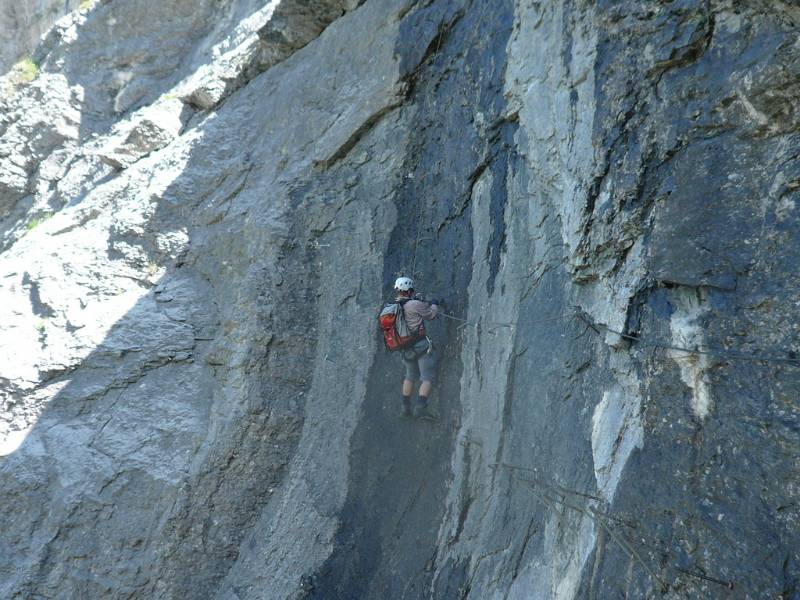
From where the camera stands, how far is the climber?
8148mm

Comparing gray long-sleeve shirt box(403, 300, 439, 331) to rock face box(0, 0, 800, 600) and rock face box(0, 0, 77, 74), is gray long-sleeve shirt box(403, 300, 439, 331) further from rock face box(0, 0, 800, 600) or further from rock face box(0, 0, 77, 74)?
rock face box(0, 0, 77, 74)

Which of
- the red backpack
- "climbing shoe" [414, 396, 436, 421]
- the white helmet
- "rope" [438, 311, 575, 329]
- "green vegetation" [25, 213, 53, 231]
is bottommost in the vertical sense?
"climbing shoe" [414, 396, 436, 421]

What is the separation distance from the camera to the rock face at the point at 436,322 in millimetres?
4309

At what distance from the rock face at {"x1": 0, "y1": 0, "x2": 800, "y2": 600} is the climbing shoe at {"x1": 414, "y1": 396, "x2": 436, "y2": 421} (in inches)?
4.5

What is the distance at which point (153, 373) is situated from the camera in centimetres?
898

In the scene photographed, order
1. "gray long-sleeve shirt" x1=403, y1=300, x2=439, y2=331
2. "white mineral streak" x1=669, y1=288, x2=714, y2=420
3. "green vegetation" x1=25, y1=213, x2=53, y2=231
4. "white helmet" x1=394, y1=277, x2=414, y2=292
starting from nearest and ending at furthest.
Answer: "white mineral streak" x1=669, y1=288, x2=714, y2=420 < "gray long-sleeve shirt" x1=403, y1=300, x2=439, y2=331 < "white helmet" x1=394, y1=277, x2=414, y2=292 < "green vegetation" x1=25, y1=213, x2=53, y2=231

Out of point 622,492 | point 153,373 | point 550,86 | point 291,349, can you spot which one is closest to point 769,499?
point 622,492

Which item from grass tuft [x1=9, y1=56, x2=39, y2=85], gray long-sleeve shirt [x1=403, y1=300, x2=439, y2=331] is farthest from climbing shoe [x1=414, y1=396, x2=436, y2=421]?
grass tuft [x1=9, y1=56, x2=39, y2=85]

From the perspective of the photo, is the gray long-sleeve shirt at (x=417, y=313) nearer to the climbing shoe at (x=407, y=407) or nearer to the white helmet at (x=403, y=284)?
the white helmet at (x=403, y=284)

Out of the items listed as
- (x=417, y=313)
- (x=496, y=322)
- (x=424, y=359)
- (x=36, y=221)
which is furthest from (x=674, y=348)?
(x=36, y=221)

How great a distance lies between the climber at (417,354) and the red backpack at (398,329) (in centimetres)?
5

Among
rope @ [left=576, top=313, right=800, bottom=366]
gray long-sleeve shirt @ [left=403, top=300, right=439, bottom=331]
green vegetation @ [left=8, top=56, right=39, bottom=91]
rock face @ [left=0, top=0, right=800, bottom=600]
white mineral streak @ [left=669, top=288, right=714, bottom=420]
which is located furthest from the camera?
green vegetation @ [left=8, top=56, right=39, bottom=91]

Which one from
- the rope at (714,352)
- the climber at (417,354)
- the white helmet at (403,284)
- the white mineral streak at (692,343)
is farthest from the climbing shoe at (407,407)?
the white mineral streak at (692,343)

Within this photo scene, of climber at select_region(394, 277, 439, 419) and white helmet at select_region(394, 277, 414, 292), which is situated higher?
white helmet at select_region(394, 277, 414, 292)
